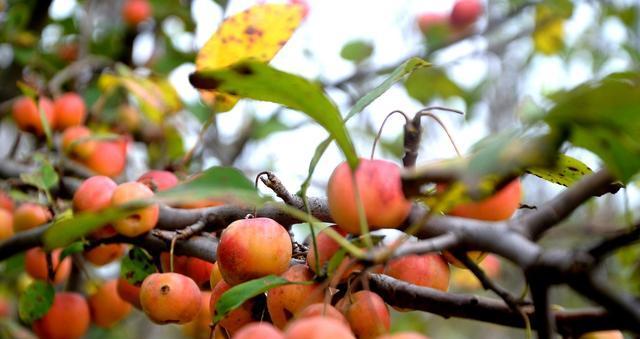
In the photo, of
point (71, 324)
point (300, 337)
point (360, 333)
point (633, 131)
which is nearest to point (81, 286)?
point (71, 324)

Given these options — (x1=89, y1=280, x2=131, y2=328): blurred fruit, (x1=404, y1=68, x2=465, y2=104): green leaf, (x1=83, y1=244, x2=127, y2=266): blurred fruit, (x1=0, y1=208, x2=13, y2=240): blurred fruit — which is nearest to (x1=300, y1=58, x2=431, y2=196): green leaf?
(x1=83, y1=244, x2=127, y2=266): blurred fruit

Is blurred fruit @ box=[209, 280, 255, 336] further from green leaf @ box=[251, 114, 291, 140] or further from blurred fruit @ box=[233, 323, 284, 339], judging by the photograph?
green leaf @ box=[251, 114, 291, 140]

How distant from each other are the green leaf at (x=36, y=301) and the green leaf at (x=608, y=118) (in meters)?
0.72

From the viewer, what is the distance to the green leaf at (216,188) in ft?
1.47

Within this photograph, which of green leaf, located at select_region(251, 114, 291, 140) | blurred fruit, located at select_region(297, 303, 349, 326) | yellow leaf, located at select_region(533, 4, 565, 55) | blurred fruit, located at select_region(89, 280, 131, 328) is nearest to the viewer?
blurred fruit, located at select_region(297, 303, 349, 326)

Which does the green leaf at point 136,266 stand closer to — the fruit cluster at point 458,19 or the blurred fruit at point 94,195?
the blurred fruit at point 94,195

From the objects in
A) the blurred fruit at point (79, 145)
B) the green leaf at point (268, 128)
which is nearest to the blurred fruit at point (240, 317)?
the blurred fruit at point (79, 145)

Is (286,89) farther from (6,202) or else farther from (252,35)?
(6,202)

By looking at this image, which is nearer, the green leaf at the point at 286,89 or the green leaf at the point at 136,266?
the green leaf at the point at 286,89

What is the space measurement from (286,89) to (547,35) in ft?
6.41

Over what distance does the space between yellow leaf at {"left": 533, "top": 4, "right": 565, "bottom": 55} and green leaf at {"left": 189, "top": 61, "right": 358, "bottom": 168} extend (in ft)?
6.21

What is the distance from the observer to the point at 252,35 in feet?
2.89

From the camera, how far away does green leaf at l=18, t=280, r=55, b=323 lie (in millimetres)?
897

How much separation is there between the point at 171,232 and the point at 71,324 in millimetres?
285
